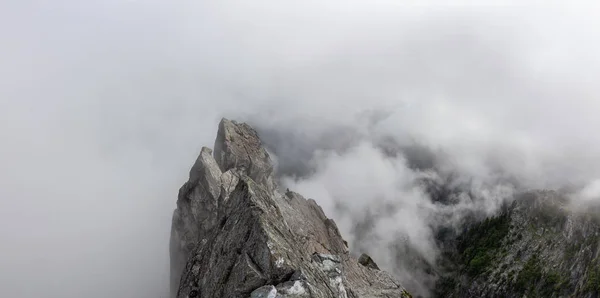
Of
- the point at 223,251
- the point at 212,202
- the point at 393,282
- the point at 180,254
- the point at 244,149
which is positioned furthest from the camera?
the point at 244,149

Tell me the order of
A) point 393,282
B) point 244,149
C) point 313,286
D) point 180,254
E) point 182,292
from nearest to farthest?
point 313,286, point 182,292, point 393,282, point 180,254, point 244,149

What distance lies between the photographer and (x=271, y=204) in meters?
78.8

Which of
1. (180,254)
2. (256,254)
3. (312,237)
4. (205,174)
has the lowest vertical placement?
(256,254)

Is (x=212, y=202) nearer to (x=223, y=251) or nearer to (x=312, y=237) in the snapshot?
(x=312, y=237)

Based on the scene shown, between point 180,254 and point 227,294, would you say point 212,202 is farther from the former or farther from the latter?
point 227,294

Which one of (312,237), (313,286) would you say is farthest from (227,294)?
(312,237)

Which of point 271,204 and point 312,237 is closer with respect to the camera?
point 271,204

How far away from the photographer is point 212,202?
14688 centimetres

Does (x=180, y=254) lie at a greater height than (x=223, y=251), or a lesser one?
greater

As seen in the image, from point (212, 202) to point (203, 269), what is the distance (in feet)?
234

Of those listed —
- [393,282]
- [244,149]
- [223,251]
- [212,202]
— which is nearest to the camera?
[223,251]

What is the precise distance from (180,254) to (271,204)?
91.2 meters

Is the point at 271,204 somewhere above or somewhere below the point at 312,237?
below

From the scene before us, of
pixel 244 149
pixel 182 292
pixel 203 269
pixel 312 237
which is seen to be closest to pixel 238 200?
pixel 203 269
